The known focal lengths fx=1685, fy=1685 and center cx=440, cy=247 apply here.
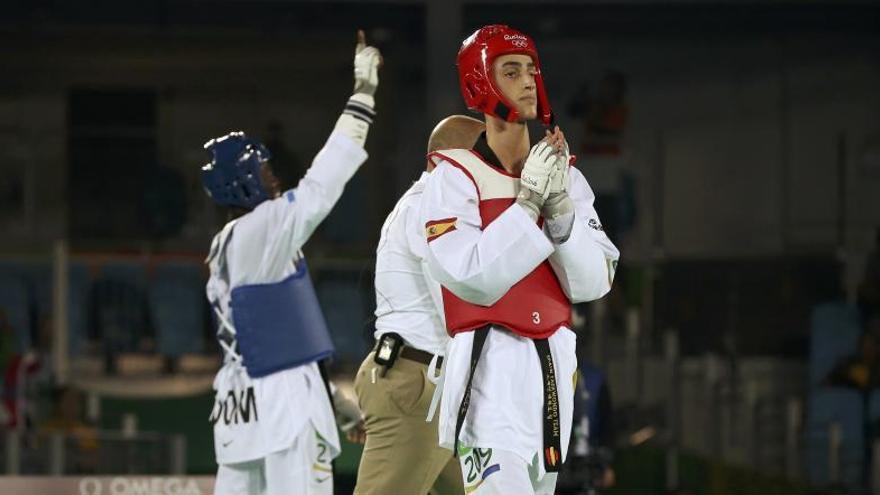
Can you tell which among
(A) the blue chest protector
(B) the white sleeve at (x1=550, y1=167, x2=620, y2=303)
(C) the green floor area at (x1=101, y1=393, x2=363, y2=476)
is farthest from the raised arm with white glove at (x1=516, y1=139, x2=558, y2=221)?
(C) the green floor area at (x1=101, y1=393, x2=363, y2=476)

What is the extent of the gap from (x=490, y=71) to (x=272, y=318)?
1.81 m

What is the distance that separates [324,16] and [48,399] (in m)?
3.32

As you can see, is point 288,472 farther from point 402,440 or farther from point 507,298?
point 507,298

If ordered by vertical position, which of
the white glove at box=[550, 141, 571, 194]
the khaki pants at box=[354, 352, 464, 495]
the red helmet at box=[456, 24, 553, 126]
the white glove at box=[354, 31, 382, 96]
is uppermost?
the white glove at box=[354, 31, 382, 96]

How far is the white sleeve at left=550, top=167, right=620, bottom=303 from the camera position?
376 cm

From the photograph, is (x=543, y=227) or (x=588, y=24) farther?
(x=588, y=24)

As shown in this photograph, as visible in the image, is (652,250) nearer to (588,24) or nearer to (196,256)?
(588,24)

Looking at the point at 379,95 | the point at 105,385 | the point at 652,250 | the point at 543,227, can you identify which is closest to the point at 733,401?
the point at 652,250

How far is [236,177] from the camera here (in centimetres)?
557

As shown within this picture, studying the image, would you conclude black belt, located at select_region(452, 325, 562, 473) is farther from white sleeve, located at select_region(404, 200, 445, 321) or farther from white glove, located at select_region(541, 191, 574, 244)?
white sleeve, located at select_region(404, 200, 445, 321)

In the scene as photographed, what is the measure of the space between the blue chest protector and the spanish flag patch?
70.3 inches

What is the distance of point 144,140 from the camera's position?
38.8ft

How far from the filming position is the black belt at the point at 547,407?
3.76 metres

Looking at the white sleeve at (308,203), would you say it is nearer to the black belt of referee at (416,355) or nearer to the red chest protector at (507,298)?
the black belt of referee at (416,355)
